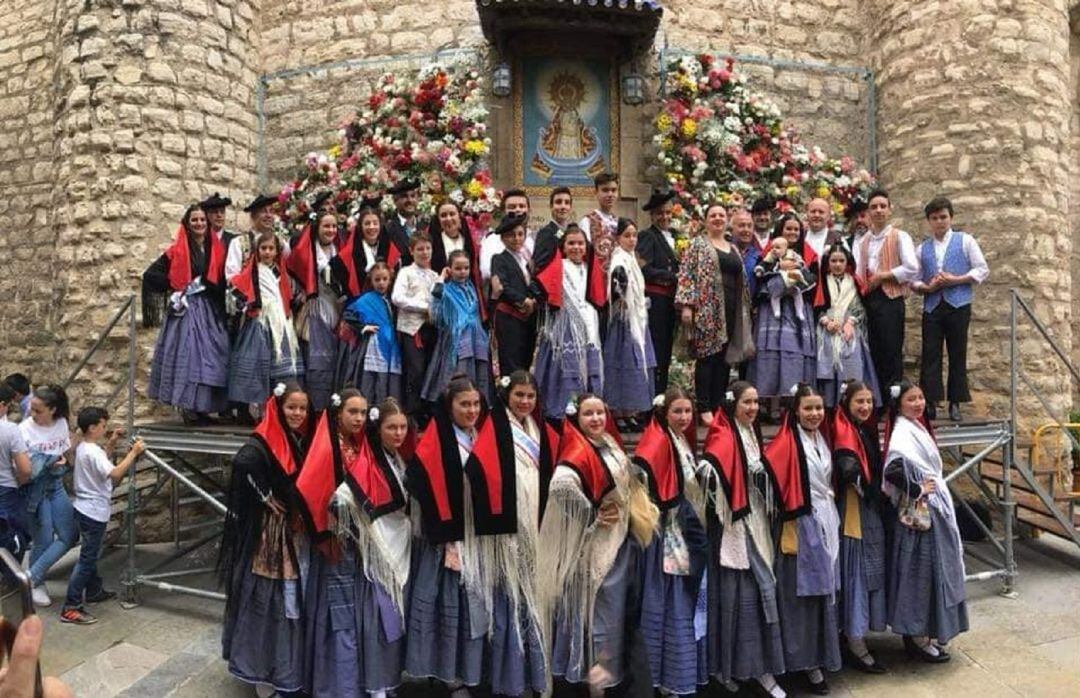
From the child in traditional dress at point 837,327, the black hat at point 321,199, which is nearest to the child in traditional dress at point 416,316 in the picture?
the black hat at point 321,199

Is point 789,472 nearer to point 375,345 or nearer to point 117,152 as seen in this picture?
point 375,345

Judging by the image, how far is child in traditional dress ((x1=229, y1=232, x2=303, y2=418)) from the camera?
229 inches

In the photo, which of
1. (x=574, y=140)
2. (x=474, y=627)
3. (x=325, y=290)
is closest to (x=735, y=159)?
(x=574, y=140)

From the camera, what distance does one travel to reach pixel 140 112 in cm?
742

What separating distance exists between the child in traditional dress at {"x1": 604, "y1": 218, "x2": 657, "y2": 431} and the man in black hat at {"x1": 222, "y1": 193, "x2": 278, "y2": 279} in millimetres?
2770

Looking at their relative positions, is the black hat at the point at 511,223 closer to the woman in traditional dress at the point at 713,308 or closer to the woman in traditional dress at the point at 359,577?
the woman in traditional dress at the point at 713,308

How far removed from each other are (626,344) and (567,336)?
1.50ft

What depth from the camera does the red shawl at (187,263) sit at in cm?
595

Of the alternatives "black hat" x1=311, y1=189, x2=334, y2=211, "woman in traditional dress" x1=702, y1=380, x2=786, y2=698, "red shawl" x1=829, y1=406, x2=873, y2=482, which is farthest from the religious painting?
"woman in traditional dress" x1=702, y1=380, x2=786, y2=698

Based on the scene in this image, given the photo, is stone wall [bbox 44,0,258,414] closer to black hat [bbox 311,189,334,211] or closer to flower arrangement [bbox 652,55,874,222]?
black hat [bbox 311,189,334,211]

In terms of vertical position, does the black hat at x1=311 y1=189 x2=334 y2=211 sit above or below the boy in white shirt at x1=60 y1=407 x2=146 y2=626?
above

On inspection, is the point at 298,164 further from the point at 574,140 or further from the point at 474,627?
the point at 474,627

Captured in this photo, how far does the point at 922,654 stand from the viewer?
4.83 m

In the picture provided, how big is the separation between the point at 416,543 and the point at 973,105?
23.2 feet
